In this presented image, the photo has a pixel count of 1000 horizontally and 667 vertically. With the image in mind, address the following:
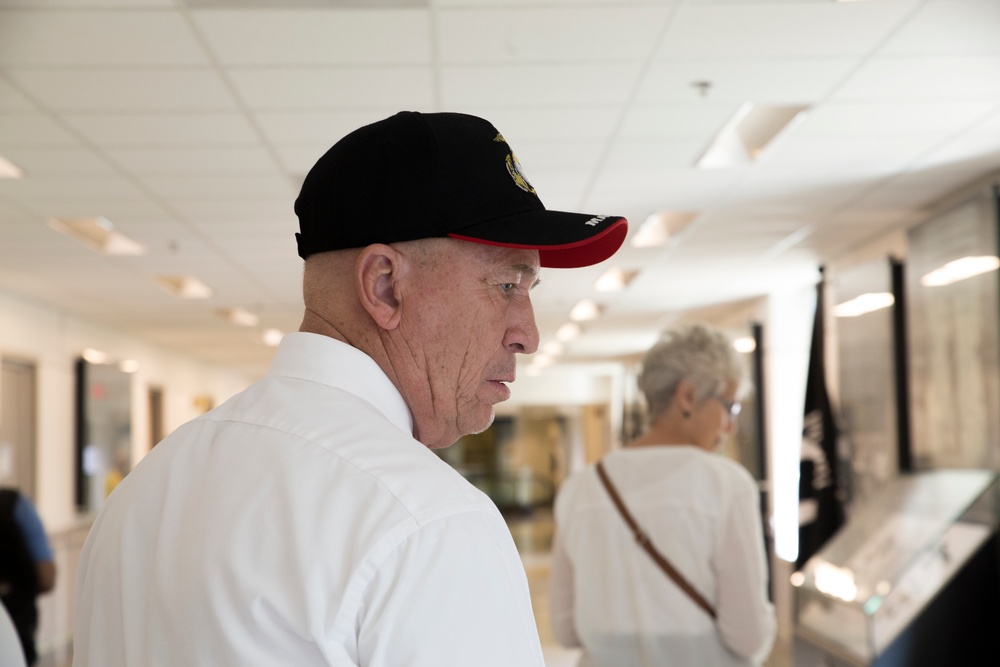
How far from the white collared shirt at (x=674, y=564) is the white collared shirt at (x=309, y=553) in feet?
6.23

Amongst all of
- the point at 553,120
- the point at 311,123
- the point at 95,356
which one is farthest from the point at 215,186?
the point at 95,356

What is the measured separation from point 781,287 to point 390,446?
10.7 m

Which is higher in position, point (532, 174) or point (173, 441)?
point (532, 174)

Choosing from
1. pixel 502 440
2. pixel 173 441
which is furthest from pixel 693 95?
pixel 502 440

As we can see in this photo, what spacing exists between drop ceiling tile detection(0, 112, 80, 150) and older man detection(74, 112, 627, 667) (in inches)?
171

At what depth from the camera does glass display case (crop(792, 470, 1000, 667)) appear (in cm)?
493

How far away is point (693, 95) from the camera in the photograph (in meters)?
4.68

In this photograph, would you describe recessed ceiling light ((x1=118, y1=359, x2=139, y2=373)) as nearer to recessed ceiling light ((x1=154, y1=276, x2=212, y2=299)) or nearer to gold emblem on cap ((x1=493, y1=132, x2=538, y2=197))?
recessed ceiling light ((x1=154, y1=276, x2=212, y2=299))

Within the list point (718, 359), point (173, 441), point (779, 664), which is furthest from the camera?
point (779, 664)

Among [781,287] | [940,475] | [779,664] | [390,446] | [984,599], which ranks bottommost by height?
[779,664]

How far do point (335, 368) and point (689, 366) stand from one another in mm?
2096

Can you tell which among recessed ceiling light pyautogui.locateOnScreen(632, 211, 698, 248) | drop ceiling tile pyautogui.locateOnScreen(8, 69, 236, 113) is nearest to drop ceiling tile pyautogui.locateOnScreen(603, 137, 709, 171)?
recessed ceiling light pyautogui.locateOnScreen(632, 211, 698, 248)

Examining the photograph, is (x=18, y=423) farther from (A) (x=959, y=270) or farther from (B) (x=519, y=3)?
(A) (x=959, y=270)

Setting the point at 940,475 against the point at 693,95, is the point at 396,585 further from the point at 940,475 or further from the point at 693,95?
the point at 940,475
